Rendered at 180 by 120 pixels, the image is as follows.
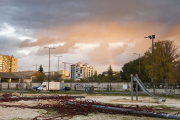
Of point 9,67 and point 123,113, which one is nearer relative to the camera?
point 123,113

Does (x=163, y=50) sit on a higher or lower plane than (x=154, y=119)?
higher

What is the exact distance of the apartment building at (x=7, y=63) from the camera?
164m

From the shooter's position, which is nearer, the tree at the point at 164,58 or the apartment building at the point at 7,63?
the tree at the point at 164,58

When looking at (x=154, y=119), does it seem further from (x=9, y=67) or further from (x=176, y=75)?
(x=9, y=67)

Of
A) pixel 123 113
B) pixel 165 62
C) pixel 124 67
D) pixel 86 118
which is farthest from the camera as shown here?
pixel 124 67

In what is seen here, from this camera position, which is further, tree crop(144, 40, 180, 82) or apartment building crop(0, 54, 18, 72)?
apartment building crop(0, 54, 18, 72)

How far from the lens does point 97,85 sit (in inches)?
2269

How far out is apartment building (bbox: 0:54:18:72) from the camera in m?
164

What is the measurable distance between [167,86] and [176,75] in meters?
6.75

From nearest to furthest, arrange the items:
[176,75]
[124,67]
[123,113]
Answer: [123,113]
[176,75]
[124,67]

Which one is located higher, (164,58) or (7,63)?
(7,63)

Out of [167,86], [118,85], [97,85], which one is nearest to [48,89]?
[97,85]

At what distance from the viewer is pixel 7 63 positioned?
173375 millimetres

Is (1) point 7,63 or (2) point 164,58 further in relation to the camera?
(1) point 7,63
